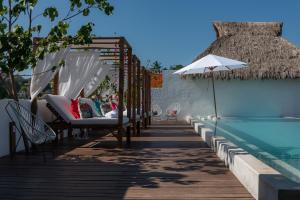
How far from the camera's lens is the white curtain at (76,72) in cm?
923

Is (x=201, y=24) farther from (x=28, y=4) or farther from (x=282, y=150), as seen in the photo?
(x=28, y=4)

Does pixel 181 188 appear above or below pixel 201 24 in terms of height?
below

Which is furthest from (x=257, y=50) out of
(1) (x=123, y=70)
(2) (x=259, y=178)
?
(2) (x=259, y=178)

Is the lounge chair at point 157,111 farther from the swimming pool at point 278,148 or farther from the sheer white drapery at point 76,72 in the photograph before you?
the sheer white drapery at point 76,72

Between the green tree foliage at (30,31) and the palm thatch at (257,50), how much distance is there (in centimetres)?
1200

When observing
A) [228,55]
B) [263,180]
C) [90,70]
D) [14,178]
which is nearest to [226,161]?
[263,180]

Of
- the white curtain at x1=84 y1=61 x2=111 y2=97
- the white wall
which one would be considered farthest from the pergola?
the white wall

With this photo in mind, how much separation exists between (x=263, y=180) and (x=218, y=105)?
49.0 ft

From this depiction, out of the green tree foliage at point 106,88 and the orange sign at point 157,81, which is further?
the orange sign at point 157,81

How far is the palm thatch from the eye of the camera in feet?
61.0

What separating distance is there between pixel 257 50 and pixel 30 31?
15.1 metres

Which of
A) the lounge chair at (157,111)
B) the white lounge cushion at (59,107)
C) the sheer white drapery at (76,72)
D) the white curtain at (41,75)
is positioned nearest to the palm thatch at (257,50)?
the lounge chair at (157,111)

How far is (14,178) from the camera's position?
4633mm

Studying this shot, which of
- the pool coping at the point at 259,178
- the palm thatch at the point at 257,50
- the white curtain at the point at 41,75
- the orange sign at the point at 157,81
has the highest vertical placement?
the palm thatch at the point at 257,50
